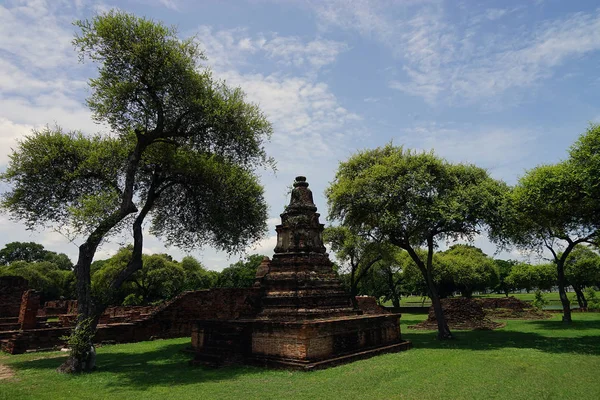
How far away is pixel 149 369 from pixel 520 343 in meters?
13.3

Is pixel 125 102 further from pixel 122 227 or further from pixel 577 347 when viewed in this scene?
pixel 577 347

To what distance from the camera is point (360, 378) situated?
9.02 metres

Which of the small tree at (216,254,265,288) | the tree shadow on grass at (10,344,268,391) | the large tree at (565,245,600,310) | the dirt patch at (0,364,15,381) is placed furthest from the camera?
the small tree at (216,254,265,288)

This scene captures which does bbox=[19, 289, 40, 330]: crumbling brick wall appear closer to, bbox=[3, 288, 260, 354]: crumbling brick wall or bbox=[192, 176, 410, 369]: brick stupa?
bbox=[3, 288, 260, 354]: crumbling brick wall

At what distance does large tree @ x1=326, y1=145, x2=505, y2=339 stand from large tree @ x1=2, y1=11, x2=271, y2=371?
460cm

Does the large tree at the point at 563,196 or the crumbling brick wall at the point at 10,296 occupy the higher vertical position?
the large tree at the point at 563,196

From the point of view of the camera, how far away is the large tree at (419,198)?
15.8 m

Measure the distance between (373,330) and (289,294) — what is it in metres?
3.10

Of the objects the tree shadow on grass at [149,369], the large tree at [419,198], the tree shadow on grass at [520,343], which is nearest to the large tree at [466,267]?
the tree shadow on grass at [520,343]

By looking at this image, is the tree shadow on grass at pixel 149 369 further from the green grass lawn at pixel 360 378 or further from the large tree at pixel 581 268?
the large tree at pixel 581 268

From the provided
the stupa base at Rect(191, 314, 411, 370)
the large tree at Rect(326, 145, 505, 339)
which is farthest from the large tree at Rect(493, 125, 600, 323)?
the stupa base at Rect(191, 314, 411, 370)

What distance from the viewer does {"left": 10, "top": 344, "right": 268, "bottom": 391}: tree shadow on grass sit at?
9413 millimetres

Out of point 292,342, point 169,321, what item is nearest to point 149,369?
point 292,342

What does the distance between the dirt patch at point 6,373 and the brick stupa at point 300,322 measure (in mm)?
5030
